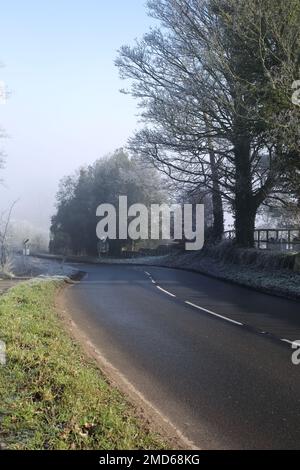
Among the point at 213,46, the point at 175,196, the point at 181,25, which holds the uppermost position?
the point at 181,25

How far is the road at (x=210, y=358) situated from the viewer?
5.88 meters

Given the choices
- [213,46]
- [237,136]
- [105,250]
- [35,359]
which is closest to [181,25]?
[213,46]

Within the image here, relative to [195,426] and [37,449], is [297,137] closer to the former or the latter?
[195,426]

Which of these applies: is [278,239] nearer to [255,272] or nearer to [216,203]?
[255,272]

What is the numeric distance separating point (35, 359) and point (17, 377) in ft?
2.43

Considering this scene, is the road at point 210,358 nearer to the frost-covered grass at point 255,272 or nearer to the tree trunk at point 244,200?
the frost-covered grass at point 255,272

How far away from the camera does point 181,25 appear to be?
26.9 metres

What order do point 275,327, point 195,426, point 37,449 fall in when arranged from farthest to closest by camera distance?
point 275,327 < point 195,426 < point 37,449

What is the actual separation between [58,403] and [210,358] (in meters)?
3.61

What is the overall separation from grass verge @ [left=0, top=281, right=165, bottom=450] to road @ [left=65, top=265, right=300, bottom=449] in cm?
62

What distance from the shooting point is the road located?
232 inches

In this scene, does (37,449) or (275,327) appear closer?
(37,449)

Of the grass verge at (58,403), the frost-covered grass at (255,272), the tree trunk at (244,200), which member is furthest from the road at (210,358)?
the tree trunk at (244,200)

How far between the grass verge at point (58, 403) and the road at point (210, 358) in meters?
0.62
